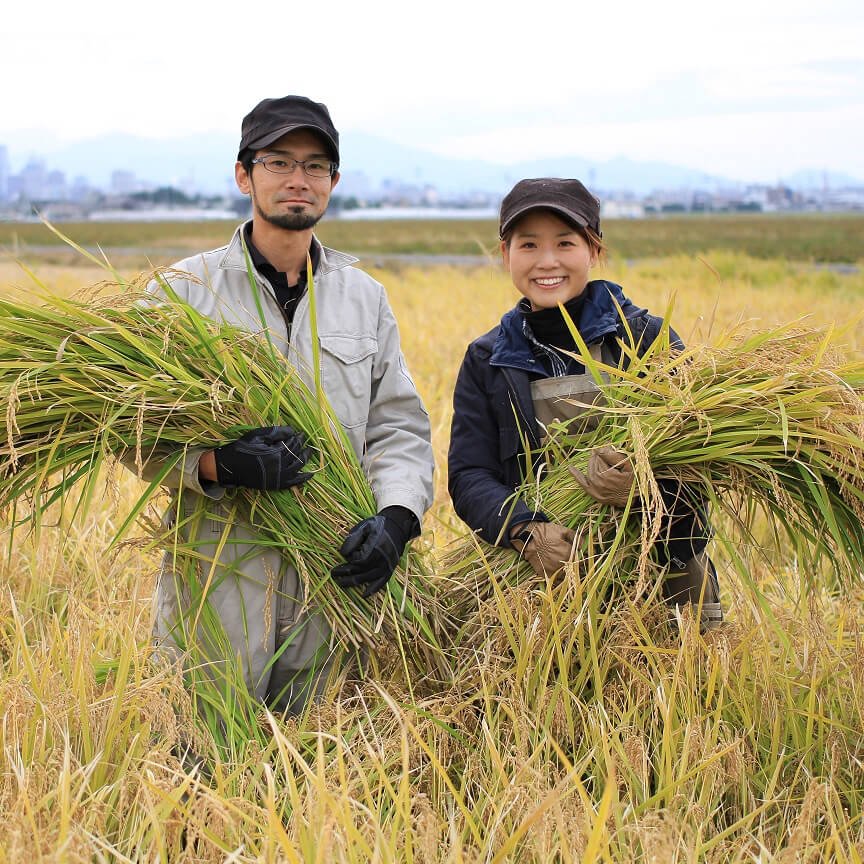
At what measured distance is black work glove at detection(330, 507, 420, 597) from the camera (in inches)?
78.4

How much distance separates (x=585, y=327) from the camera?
2.16 meters

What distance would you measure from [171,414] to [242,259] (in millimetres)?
470

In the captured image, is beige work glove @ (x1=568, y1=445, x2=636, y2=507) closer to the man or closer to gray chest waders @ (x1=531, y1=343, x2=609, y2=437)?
gray chest waders @ (x1=531, y1=343, x2=609, y2=437)

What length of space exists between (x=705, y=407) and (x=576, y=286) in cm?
47

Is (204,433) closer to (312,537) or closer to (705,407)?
(312,537)

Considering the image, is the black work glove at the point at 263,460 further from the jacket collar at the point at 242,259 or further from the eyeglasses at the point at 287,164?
the eyeglasses at the point at 287,164

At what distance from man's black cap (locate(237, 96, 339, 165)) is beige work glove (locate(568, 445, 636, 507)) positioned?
0.97m

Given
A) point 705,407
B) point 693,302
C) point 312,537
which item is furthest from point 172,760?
point 693,302

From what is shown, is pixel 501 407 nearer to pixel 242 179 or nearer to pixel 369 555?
pixel 369 555

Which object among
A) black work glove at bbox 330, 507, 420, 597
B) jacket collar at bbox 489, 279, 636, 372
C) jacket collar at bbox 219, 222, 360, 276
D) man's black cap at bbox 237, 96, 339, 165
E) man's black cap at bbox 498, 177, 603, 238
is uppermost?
man's black cap at bbox 237, 96, 339, 165

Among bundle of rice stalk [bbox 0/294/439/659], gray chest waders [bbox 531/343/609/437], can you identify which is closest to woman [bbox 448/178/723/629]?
gray chest waders [bbox 531/343/609/437]

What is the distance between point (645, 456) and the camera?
1832 mm

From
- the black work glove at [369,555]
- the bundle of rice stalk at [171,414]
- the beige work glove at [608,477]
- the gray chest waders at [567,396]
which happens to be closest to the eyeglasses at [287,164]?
the bundle of rice stalk at [171,414]

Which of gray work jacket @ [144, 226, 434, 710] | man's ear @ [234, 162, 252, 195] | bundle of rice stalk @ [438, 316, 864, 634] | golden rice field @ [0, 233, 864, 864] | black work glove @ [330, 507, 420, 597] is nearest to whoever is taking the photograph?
golden rice field @ [0, 233, 864, 864]
